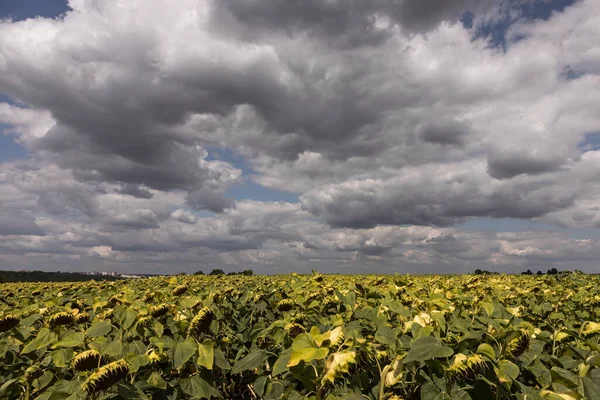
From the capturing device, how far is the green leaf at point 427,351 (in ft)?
7.25

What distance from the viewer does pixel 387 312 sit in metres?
4.21

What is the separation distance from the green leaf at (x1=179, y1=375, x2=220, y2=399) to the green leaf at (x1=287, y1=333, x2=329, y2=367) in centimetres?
106

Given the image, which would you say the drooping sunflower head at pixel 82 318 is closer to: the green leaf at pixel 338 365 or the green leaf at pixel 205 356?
the green leaf at pixel 205 356

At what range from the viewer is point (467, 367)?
2283 mm

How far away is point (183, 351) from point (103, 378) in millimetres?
561

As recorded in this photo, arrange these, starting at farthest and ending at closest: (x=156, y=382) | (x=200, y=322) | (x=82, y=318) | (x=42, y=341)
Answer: (x=82, y=318)
(x=42, y=341)
(x=200, y=322)
(x=156, y=382)

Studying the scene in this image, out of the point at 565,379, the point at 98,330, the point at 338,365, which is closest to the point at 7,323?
the point at 98,330

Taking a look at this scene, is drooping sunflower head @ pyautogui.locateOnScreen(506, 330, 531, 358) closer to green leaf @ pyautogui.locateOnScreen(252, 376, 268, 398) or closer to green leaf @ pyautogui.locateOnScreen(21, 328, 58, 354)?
green leaf @ pyautogui.locateOnScreen(252, 376, 268, 398)

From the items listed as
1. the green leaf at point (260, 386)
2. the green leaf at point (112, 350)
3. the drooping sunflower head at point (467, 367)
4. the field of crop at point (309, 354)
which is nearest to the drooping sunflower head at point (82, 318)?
the field of crop at point (309, 354)

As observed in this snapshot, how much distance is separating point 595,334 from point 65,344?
5091mm

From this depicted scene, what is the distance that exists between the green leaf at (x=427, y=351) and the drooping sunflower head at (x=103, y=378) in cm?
173

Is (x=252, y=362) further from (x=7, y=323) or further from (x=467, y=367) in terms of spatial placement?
(x=7, y=323)

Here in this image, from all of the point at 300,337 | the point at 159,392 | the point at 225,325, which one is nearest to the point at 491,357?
the point at 300,337

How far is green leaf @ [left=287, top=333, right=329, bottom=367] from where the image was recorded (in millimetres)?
2195
